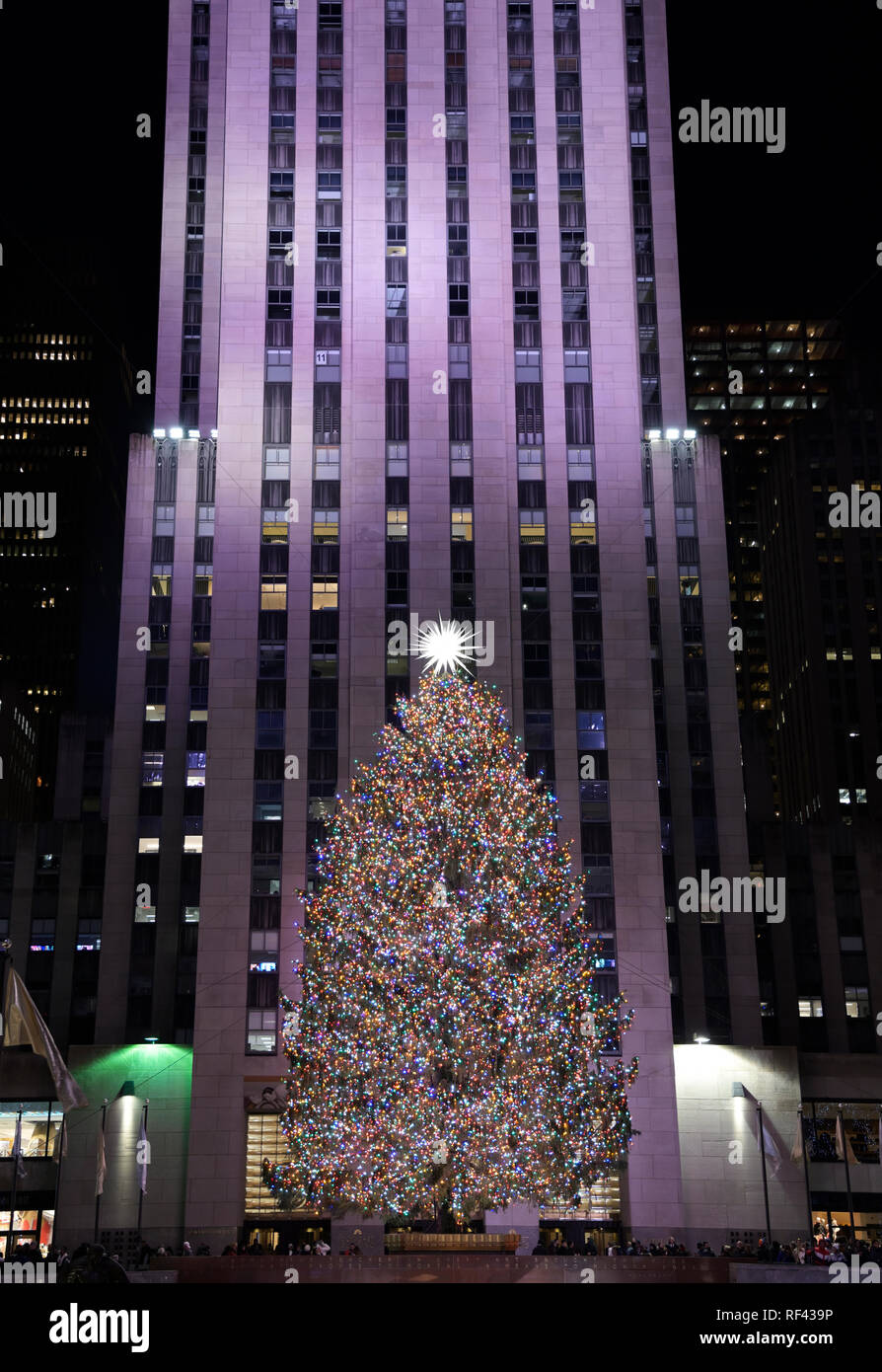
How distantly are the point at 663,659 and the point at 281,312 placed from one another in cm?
2963

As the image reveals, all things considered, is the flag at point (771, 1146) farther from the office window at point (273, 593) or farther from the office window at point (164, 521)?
the office window at point (164, 521)

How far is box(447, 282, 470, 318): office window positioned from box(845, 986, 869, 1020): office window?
43.5 meters

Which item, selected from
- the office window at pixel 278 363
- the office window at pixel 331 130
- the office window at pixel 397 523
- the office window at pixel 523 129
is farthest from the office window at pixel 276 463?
the office window at pixel 523 129

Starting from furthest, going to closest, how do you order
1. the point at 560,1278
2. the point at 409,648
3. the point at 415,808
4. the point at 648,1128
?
the point at 409,648, the point at 648,1128, the point at 415,808, the point at 560,1278

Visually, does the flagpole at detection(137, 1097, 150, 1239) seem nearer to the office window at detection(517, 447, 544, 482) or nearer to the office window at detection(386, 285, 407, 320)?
the office window at detection(517, 447, 544, 482)

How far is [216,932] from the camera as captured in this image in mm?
65250

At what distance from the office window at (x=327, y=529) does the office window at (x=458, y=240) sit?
56.3 feet

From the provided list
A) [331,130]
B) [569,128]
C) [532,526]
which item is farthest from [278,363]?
[569,128]

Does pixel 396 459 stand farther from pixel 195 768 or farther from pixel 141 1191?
pixel 141 1191

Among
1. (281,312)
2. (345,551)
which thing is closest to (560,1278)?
(345,551)

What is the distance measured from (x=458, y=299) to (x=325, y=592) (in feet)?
62.1

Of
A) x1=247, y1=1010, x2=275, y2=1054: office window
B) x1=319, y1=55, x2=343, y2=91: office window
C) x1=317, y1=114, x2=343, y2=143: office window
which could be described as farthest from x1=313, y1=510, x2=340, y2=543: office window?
x1=319, y1=55, x2=343, y2=91: office window

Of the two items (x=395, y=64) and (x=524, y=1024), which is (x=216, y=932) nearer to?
(x=524, y=1024)

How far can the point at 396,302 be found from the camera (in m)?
74.4
